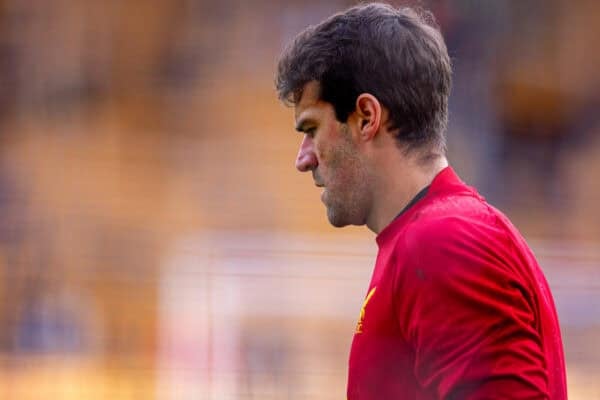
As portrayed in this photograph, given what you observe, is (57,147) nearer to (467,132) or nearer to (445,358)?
(467,132)

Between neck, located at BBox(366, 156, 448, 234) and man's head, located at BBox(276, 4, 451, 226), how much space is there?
0.06ft

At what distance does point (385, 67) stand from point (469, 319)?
0.48 meters

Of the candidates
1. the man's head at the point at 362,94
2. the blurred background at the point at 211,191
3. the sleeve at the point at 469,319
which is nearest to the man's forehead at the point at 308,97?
the man's head at the point at 362,94

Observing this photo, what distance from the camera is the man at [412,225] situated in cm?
177

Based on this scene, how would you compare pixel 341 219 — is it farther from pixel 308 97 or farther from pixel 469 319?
pixel 469 319

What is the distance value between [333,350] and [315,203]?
2.66 metres

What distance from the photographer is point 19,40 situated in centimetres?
951

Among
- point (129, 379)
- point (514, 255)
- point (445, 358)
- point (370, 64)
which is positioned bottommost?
point (129, 379)

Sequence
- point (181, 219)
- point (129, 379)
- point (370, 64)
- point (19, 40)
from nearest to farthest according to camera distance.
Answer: point (370, 64)
point (129, 379)
point (181, 219)
point (19, 40)

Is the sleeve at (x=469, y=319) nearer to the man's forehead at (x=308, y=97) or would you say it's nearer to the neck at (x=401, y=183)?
the neck at (x=401, y=183)

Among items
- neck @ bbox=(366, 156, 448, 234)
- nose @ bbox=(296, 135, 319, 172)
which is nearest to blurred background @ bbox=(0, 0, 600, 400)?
nose @ bbox=(296, 135, 319, 172)

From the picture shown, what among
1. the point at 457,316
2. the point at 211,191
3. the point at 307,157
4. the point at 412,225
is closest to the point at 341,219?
the point at 307,157

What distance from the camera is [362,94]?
204 cm

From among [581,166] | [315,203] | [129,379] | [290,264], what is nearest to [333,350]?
[290,264]
